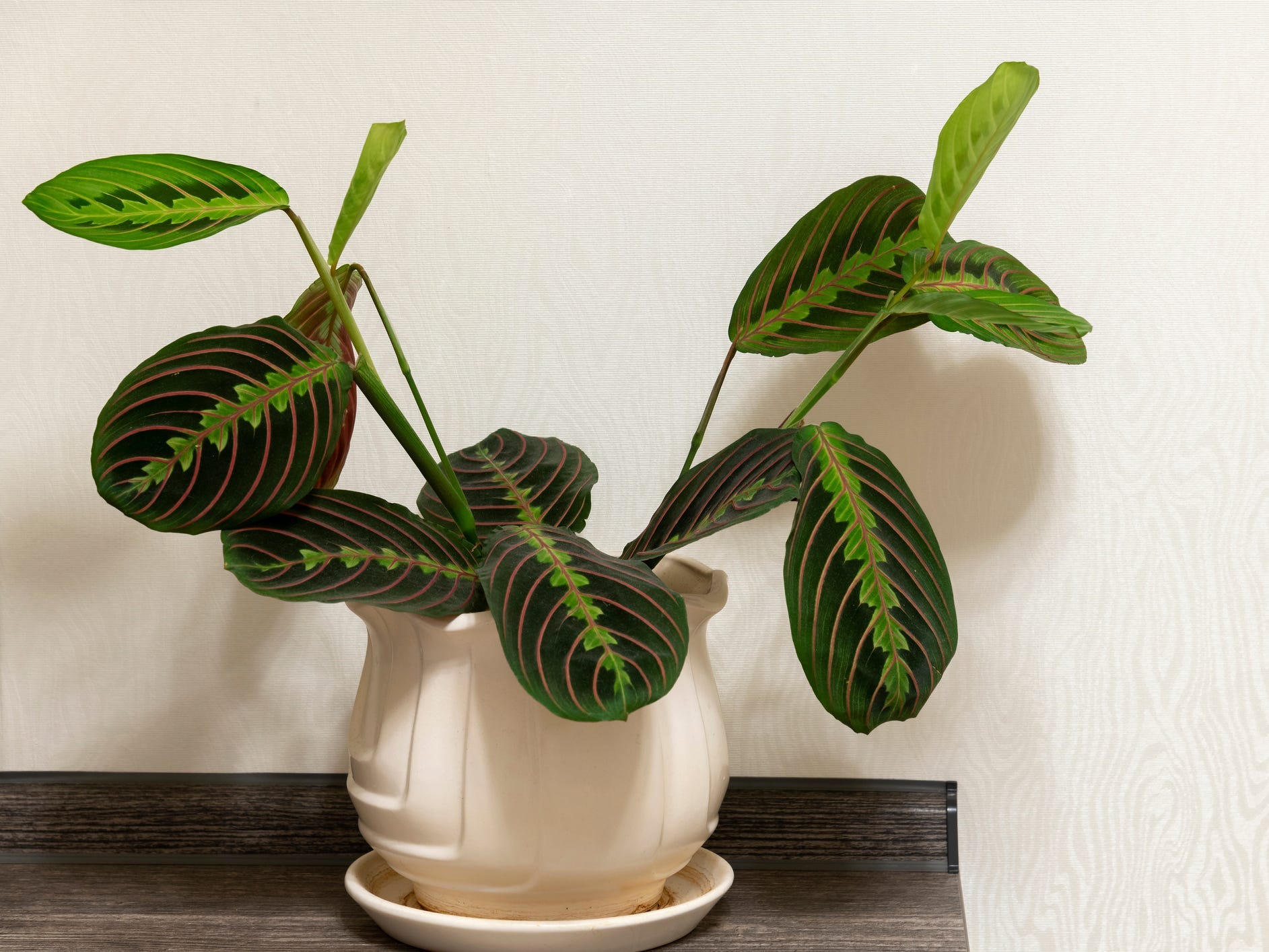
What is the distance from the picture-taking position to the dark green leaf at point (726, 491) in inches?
26.1

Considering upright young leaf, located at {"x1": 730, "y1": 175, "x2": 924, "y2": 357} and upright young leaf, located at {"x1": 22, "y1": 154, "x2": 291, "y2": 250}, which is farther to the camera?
upright young leaf, located at {"x1": 730, "y1": 175, "x2": 924, "y2": 357}

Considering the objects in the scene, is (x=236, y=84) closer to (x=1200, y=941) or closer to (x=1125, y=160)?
(x=1125, y=160)

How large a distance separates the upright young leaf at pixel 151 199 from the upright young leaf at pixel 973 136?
43cm

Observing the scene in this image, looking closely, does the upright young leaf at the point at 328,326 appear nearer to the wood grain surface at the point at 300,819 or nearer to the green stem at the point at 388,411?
the green stem at the point at 388,411

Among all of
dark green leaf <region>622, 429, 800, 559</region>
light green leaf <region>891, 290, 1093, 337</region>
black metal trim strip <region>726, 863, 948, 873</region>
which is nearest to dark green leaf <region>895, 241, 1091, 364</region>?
light green leaf <region>891, 290, 1093, 337</region>

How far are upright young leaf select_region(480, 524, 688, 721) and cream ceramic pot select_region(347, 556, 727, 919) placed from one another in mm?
77

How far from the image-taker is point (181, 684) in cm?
100

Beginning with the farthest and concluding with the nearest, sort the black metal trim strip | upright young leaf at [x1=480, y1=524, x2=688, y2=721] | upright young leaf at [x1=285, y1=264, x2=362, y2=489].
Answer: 1. the black metal trim strip
2. upright young leaf at [x1=285, y1=264, x2=362, y2=489]
3. upright young leaf at [x1=480, y1=524, x2=688, y2=721]

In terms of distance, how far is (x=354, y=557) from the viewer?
65 cm

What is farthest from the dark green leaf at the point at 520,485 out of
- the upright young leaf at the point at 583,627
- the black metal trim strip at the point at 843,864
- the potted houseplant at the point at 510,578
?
the black metal trim strip at the point at 843,864

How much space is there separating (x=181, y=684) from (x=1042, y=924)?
33.0 inches

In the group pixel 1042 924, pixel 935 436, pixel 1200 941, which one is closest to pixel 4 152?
pixel 935 436

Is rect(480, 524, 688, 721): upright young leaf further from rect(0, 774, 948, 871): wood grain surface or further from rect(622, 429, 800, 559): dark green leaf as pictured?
rect(0, 774, 948, 871): wood grain surface

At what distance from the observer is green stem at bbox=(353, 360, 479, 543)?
701mm
